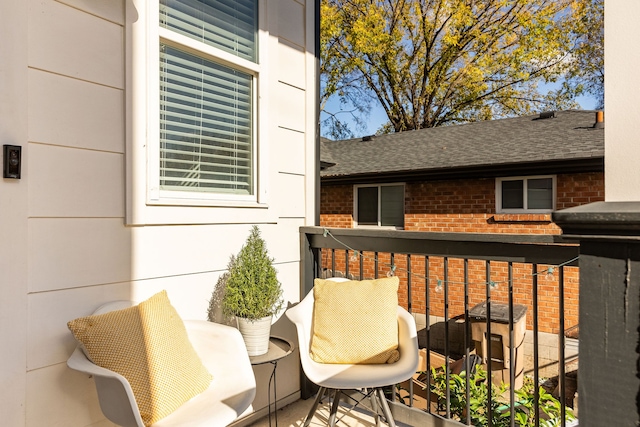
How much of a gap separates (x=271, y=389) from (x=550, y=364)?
16.4ft

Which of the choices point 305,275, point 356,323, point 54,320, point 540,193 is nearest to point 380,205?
point 540,193

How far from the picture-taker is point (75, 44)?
1717 mm

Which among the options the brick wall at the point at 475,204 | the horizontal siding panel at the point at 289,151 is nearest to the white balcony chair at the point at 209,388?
the horizontal siding panel at the point at 289,151

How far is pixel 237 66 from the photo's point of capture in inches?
93.4

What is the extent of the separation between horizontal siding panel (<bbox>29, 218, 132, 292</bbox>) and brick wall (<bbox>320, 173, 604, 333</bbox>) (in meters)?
4.36

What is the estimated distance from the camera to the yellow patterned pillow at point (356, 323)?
2.15 metres

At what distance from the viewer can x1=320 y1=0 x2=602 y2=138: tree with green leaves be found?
10.9m

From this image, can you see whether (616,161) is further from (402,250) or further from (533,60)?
(533,60)

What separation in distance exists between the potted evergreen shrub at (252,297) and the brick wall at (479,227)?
3.76 metres

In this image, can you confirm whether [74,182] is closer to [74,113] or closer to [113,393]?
[74,113]

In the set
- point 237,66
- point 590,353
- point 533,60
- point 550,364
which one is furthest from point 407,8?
point 590,353

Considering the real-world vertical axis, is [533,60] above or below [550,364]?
above

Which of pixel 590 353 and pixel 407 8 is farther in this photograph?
pixel 407 8

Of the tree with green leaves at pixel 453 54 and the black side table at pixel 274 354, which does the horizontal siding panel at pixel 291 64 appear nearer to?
the black side table at pixel 274 354
